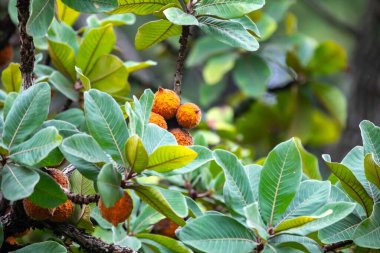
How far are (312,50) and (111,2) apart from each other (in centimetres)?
170

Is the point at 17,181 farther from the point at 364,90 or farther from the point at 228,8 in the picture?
the point at 364,90

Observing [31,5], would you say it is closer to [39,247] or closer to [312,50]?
[39,247]

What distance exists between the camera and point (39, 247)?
740mm

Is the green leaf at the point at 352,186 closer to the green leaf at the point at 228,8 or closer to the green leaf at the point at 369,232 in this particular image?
the green leaf at the point at 369,232

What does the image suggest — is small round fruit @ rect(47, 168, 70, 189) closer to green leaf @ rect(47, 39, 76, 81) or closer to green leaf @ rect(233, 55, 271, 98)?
green leaf @ rect(47, 39, 76, 81)

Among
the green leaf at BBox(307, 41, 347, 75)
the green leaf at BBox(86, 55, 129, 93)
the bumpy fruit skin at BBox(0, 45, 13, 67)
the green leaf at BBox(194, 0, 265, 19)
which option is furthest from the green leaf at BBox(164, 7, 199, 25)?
the green leaf at BBox(307, 41, 347, 75)

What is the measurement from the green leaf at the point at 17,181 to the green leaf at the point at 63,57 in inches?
20.6

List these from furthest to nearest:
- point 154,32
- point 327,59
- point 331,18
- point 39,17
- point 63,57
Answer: point 331,18
point 327,59
point 63,57
point 154,32
point 39,17

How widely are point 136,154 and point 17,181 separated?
4.8 inches

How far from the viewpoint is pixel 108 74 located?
1146 mm

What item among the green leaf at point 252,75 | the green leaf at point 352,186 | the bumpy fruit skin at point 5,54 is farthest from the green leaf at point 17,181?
the green leaf at point 252,75

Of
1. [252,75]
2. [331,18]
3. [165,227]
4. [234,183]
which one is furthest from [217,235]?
[331,18]

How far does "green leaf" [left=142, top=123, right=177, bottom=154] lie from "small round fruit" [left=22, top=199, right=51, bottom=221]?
14cm

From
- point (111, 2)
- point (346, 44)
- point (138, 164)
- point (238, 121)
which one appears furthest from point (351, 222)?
point (346, 44)
